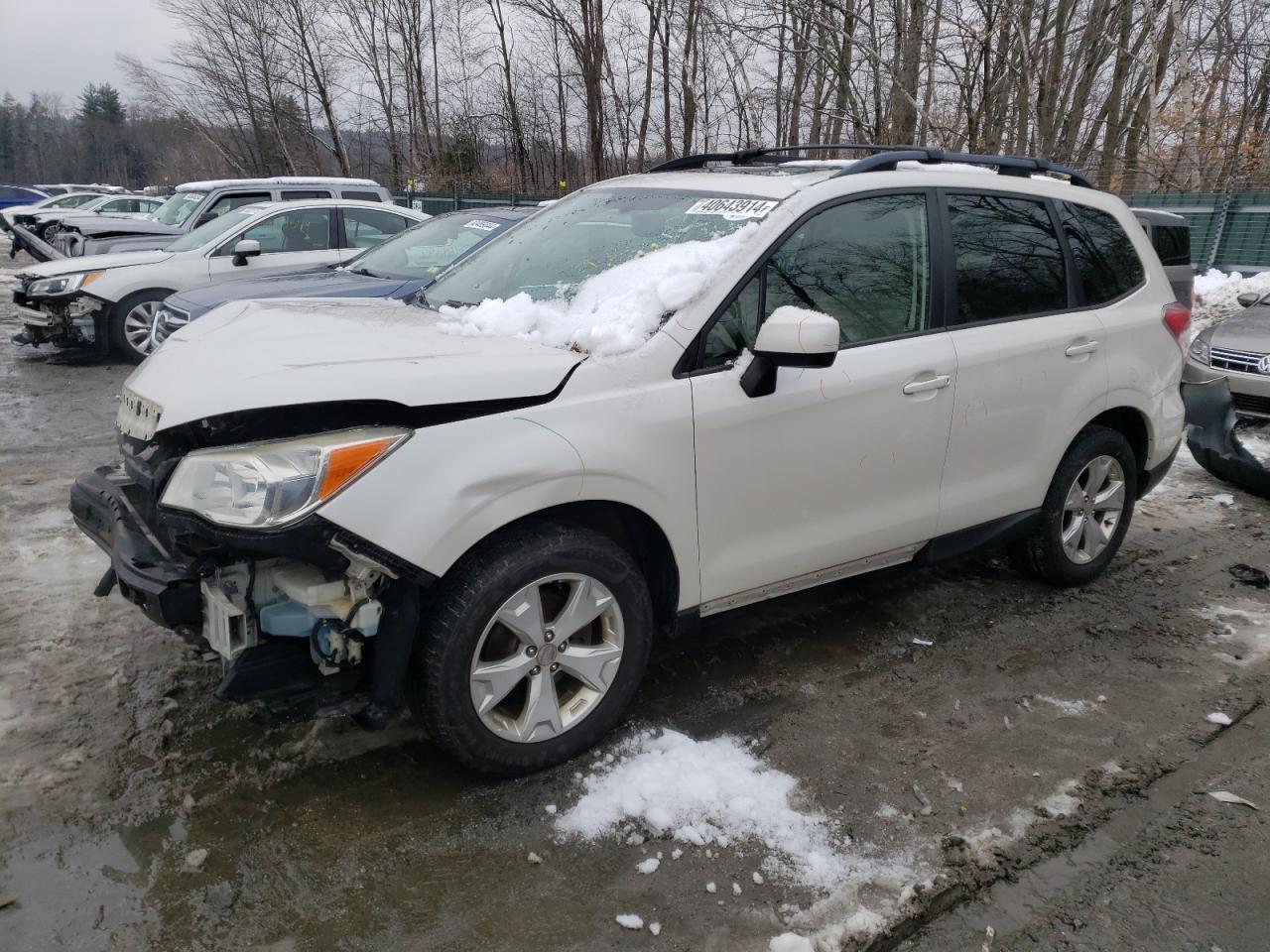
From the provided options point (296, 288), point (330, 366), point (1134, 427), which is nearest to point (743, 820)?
point (330, 366)

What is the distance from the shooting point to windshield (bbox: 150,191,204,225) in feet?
A: 40.9

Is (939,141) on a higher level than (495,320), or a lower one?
higher

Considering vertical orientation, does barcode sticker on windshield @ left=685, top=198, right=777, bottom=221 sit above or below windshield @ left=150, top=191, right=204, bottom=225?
below

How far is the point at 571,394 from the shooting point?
9.05 ft

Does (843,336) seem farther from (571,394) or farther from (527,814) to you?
(527,814)

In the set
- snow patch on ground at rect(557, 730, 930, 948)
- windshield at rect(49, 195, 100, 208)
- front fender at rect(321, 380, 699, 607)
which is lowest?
snow patch on ground at rect(557, 730, 930, 948)

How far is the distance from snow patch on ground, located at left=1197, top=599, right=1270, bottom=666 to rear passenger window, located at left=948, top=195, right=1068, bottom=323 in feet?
5.49

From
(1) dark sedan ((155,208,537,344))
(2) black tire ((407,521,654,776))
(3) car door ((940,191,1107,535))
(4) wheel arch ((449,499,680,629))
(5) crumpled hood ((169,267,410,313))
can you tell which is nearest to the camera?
(2) black tire ((407,521,654,776))

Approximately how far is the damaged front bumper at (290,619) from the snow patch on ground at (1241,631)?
11.7 ft

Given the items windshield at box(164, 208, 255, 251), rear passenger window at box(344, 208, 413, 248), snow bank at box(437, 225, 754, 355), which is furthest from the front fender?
windshield at box(164, 208, 255, 251)

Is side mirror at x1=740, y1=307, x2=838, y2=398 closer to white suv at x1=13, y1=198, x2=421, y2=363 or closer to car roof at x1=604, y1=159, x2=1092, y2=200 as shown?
car roof at x1=604, y1=159, x2=1092, y2=200

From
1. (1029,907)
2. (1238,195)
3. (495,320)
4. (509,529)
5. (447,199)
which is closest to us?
(1029,907)

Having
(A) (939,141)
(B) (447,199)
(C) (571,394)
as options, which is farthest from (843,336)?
(B) (447,199)

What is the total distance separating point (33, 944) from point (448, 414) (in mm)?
1667
